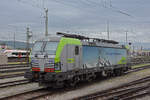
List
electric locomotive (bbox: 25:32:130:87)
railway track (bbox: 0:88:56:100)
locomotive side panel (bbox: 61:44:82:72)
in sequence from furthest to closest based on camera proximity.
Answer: locomotive side panel (bbox: 61:44:82:72) → electric locomotive (bbox: 25:32:130:87) → railway track (bbox: 0:88:56:100)

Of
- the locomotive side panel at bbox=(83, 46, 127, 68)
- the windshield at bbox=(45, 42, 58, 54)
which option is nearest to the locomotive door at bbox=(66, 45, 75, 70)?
the windshield at bbox=(45, 42, 58, 54)

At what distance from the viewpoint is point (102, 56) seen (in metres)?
16.1

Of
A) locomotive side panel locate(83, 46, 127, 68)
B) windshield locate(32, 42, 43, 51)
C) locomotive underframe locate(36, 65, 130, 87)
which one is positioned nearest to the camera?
locomotive underframe locate(36, 65, 130, 87)

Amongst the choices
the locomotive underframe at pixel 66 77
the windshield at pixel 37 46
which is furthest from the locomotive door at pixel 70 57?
the windshield at pixel 37 46

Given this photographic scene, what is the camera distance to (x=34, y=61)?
11.9 m

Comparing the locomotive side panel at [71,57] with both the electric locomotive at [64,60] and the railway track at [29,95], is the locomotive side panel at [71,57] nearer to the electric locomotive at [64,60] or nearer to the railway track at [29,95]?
the electric locomotive at [64,60]

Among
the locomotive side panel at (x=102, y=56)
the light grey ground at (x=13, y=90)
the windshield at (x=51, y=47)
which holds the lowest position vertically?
the light grey ground at (x=13, y=90)

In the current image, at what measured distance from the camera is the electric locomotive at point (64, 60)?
442 inches

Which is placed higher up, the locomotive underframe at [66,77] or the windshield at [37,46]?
the windshield at [37,46]

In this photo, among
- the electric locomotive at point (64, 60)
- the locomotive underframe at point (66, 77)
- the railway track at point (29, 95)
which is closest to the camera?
the railway track at point (29, 95)

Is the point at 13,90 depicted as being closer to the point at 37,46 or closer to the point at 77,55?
the point at 37,46

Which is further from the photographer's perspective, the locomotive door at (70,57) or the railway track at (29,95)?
the locomotive door at (70,57)

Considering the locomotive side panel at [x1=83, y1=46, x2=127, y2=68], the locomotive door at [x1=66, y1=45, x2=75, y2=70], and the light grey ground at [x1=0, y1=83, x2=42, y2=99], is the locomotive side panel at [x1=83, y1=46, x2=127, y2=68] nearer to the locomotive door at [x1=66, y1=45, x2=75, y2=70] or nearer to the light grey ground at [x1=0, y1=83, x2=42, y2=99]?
the locomotive door at [x1=66, y1=45, x2=75, y2=70]

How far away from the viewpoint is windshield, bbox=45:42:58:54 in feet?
37.7
